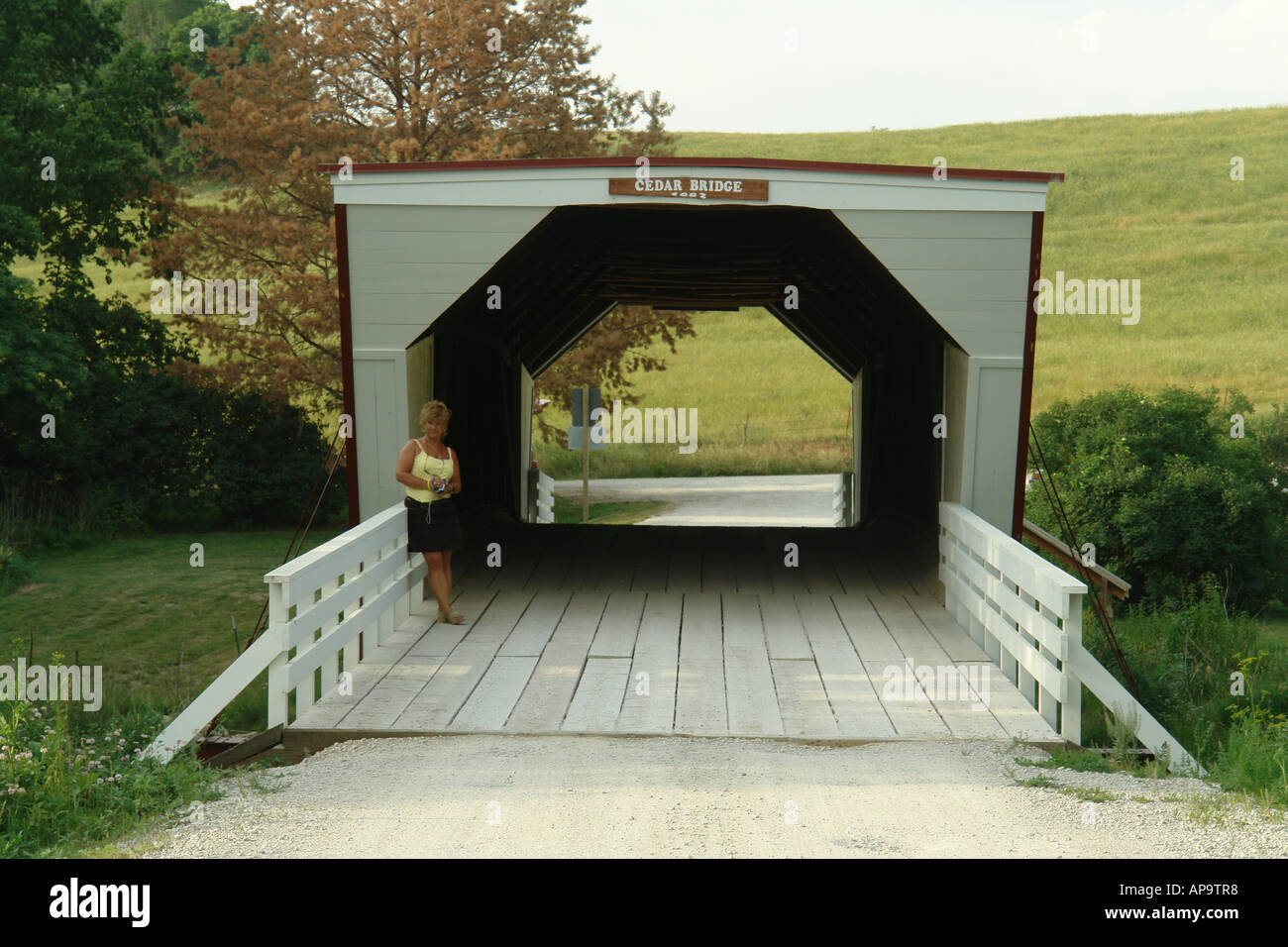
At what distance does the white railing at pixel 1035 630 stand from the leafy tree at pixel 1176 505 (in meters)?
5.42

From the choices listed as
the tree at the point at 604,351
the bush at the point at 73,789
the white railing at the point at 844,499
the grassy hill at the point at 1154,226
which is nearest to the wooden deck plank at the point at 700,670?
the bush at the point at 73,789

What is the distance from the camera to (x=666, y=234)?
1316 centimetres

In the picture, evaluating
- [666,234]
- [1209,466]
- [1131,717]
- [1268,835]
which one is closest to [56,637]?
[666,234]

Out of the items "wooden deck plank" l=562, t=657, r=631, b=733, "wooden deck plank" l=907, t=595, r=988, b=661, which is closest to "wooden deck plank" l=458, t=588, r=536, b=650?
"wooden deck plank" l=562, t=657, r=631, b=733

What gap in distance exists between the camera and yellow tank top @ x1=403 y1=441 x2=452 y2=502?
31.3 feet

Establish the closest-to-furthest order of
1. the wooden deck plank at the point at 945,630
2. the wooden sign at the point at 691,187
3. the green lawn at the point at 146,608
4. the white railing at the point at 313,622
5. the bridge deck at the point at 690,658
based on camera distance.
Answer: the white railing at the point at 313,622
the bridge deck at the point at 690,658
the wooden deck plank at the point at 945,630
the wooden sign at the point at 691,187
the green lawn at the point at 146,608

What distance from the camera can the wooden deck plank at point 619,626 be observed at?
910 centimetres

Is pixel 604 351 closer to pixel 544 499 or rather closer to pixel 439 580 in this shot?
pixel 544 499

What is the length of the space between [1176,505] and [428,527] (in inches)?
360

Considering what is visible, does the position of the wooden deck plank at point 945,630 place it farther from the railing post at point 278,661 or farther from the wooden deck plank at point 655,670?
the railing post at point 278,661

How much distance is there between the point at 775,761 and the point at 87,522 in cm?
1471

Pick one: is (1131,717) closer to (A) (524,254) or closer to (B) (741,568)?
(B) (741,568)

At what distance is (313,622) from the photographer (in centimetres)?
754

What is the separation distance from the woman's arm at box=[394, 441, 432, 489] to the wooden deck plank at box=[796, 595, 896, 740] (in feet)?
10.0
